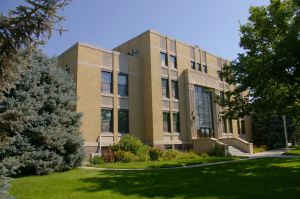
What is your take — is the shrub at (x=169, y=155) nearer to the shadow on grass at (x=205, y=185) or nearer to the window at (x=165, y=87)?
the window at (x=165, y=87)

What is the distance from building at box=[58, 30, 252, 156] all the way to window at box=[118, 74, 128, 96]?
99 millimetres

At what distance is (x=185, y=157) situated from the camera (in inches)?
889

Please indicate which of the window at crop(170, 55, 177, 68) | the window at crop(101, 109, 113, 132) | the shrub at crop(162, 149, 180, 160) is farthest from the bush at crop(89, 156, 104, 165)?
the window at crop(170, 55, 177, 68)

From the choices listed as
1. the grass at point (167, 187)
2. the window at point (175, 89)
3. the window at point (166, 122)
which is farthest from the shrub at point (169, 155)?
the grass at point (167, 187)

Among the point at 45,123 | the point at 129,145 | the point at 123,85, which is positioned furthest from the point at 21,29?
the point at 123,85

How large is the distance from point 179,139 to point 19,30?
24.0 metres

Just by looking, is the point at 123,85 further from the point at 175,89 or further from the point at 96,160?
the point at 96,160

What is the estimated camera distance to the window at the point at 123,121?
23.7 m

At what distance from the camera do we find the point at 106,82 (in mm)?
23625

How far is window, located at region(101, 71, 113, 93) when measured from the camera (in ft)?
76.4

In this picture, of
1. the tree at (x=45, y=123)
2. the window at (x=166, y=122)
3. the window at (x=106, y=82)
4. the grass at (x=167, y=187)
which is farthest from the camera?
the window at (x=166, y=122)

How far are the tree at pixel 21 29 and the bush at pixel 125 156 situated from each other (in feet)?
51.8

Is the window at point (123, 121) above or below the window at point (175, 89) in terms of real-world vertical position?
below

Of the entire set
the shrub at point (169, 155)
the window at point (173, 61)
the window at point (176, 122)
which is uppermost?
the window at point (173, 61)
